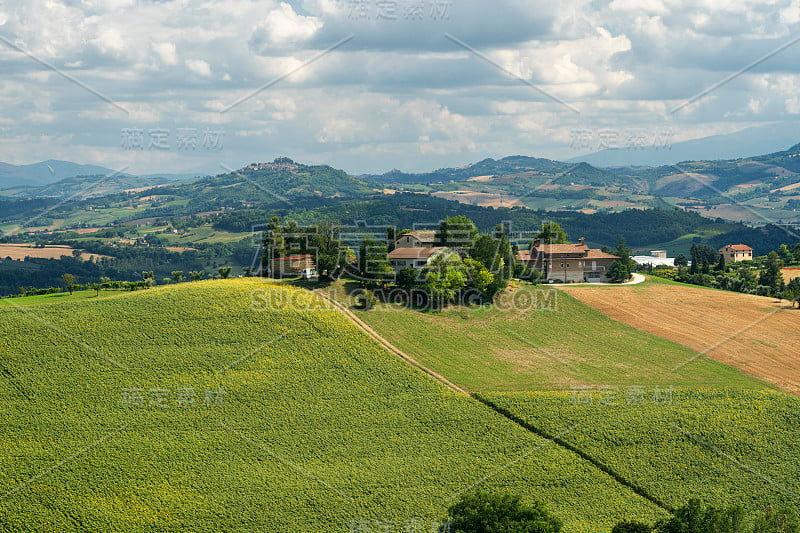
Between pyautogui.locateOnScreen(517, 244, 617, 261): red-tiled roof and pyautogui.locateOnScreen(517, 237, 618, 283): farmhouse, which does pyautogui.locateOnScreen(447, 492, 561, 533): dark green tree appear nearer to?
pyautogui.locateOnScreen(517, 237, 618, 283): farmhouse

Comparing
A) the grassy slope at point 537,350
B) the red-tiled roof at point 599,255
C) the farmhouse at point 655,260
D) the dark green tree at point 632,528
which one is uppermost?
the red-tiled roof at point 599,255

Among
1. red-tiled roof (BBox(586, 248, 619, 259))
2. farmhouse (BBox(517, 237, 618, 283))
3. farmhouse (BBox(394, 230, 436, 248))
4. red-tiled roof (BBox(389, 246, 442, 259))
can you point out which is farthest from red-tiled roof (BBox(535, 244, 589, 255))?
red-tiled roof (BBox(389, 246, 442, 259))

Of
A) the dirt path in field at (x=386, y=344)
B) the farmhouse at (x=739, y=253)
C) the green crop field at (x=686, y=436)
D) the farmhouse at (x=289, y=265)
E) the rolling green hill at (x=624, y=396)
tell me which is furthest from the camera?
the farmhouse at (x=739, y=253)

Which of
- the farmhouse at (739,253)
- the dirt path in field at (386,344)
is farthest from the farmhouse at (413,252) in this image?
the farmhouse at (739,253)

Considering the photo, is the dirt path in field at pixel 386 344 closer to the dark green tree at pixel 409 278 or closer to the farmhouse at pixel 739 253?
the dark green tree at pixel 409 278

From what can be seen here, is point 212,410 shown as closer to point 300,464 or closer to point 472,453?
point 300,464

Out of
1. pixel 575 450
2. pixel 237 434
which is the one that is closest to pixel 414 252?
pixel 575 450
